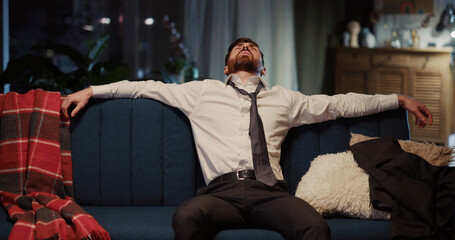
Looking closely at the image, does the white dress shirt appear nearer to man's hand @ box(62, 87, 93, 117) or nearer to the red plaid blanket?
man's hand @ box(62, 87, 93, 117)

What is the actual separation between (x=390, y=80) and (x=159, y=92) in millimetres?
3549

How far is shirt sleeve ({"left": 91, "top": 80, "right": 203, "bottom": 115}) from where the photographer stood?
219 centimetres

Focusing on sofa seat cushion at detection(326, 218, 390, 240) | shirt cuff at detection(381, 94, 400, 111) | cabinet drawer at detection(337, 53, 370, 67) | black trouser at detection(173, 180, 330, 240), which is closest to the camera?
black trouser at detection(173, 180, 330, 240)

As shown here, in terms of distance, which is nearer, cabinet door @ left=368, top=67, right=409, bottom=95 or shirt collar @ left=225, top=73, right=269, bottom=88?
shirt collar @ left=225, top=73, right=269, bottom=88

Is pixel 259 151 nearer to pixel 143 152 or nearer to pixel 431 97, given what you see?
pixel 143 152

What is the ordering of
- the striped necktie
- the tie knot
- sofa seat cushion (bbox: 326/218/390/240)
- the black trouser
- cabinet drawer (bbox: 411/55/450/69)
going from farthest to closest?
cabinet drawer (bbox: 411/55/450/69)
the tie knot
the striped necktie
sofa seat cushion (bbox: 326/218/390/240)
the black trouser

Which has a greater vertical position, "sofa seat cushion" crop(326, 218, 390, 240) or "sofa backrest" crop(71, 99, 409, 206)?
"sofa backrest" crop(71, 99, 409, 206)

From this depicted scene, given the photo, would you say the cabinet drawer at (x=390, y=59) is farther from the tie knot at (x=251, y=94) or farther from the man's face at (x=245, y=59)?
the tie knot at (x=251, y=94)

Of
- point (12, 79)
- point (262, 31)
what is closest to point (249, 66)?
point (12, 79)

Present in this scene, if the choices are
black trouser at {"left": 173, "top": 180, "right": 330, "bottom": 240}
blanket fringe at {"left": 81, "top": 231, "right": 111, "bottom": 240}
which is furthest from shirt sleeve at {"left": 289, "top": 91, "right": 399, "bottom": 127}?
blanket fringe at {"left": 81, "top": 231, "right": 111, "bottom": 240}

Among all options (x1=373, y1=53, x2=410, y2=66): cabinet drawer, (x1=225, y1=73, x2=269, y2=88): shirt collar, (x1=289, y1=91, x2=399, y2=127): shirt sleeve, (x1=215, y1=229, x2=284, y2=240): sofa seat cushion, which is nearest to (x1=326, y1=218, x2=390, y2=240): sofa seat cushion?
(x1=215, y1=229, x2=284, y2=240): sofa seat cushion

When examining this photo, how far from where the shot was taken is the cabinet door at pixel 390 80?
5.08m

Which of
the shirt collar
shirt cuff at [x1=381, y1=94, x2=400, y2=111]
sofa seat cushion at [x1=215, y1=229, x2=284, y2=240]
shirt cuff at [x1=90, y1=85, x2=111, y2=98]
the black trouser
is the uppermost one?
the shirt collar

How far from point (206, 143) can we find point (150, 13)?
3.36 m
